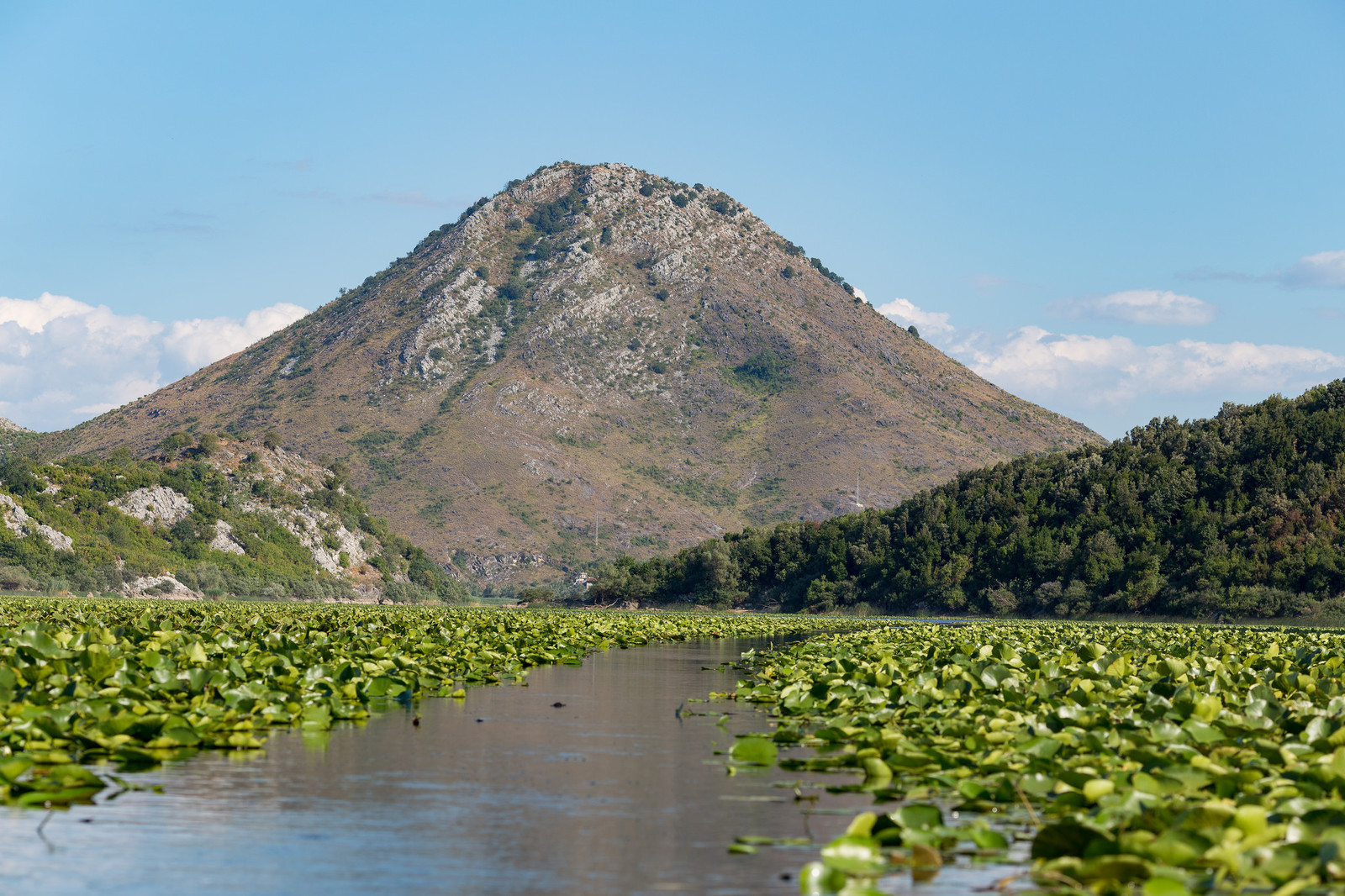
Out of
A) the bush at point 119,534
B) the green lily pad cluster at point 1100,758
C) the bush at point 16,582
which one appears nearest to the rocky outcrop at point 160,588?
the bush at point 119,534

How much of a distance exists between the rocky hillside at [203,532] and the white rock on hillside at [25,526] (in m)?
0.09

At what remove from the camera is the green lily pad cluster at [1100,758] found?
255 inches

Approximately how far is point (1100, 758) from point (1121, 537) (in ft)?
223

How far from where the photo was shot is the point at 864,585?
8875 centimetres

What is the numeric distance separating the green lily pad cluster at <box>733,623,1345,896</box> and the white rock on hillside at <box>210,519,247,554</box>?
3922 inches

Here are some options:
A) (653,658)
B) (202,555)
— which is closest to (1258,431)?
(653,658)

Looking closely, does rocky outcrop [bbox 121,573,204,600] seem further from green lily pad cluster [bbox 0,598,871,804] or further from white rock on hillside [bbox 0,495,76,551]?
green lily pad cluster [bbox 0,598,871,804]

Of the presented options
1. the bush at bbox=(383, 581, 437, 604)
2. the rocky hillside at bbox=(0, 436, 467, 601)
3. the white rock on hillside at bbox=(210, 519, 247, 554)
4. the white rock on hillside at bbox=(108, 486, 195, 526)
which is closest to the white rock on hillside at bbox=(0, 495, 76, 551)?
the rocky hillside at bbox=(0, 436, 467, 601)

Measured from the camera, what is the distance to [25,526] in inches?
3575

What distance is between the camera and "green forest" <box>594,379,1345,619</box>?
6406 centimetres

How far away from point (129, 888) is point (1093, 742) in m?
7.26

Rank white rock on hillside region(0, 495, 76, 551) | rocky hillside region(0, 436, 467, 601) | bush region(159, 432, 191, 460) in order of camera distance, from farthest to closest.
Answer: bush region(159, 432, 191, 460), rocky hillside region(0, 436, 467, 601), white rock on hillside region(0, 495, 76, 551)

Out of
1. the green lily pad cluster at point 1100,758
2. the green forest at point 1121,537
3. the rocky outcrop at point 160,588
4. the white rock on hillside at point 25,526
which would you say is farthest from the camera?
the rocky outcrop at point 160,588

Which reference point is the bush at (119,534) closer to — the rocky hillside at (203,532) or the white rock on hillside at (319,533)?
the rocky hillside at (203,532)
